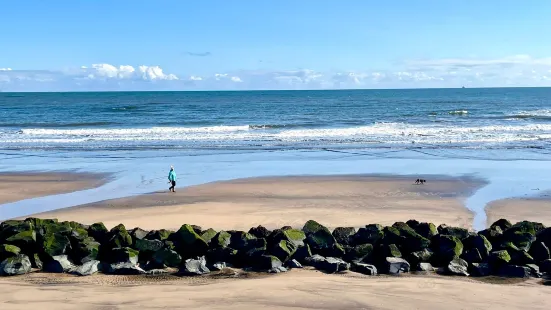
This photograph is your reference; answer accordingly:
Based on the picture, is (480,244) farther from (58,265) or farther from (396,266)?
(58,265)

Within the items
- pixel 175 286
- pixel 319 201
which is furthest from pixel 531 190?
pixel 175 286

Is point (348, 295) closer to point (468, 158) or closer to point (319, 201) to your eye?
point (319, 201)

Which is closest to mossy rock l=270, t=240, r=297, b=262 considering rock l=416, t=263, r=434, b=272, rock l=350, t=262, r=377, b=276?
rock l=350, t=262, r=377, b=276

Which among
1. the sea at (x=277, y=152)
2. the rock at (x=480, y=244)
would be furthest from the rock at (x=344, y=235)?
the sea at (x=277, y=152)

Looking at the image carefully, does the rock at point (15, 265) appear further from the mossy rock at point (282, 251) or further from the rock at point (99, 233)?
the mossy rock at point (282, 251)

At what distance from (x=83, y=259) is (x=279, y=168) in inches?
549

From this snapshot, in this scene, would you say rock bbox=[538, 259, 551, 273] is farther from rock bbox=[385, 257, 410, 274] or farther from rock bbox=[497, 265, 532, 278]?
rock bbox=[385, 257, 410, 274]

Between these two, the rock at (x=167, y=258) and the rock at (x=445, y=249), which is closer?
the rock at (x=167, y=258)

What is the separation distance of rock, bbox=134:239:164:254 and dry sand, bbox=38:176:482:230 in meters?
3.06

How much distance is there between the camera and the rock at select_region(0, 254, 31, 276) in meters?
10.3

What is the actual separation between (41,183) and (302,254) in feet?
43.7

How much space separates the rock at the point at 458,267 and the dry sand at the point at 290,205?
12.6 feet

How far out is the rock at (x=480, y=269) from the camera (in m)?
10.5

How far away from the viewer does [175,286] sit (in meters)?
9.59
